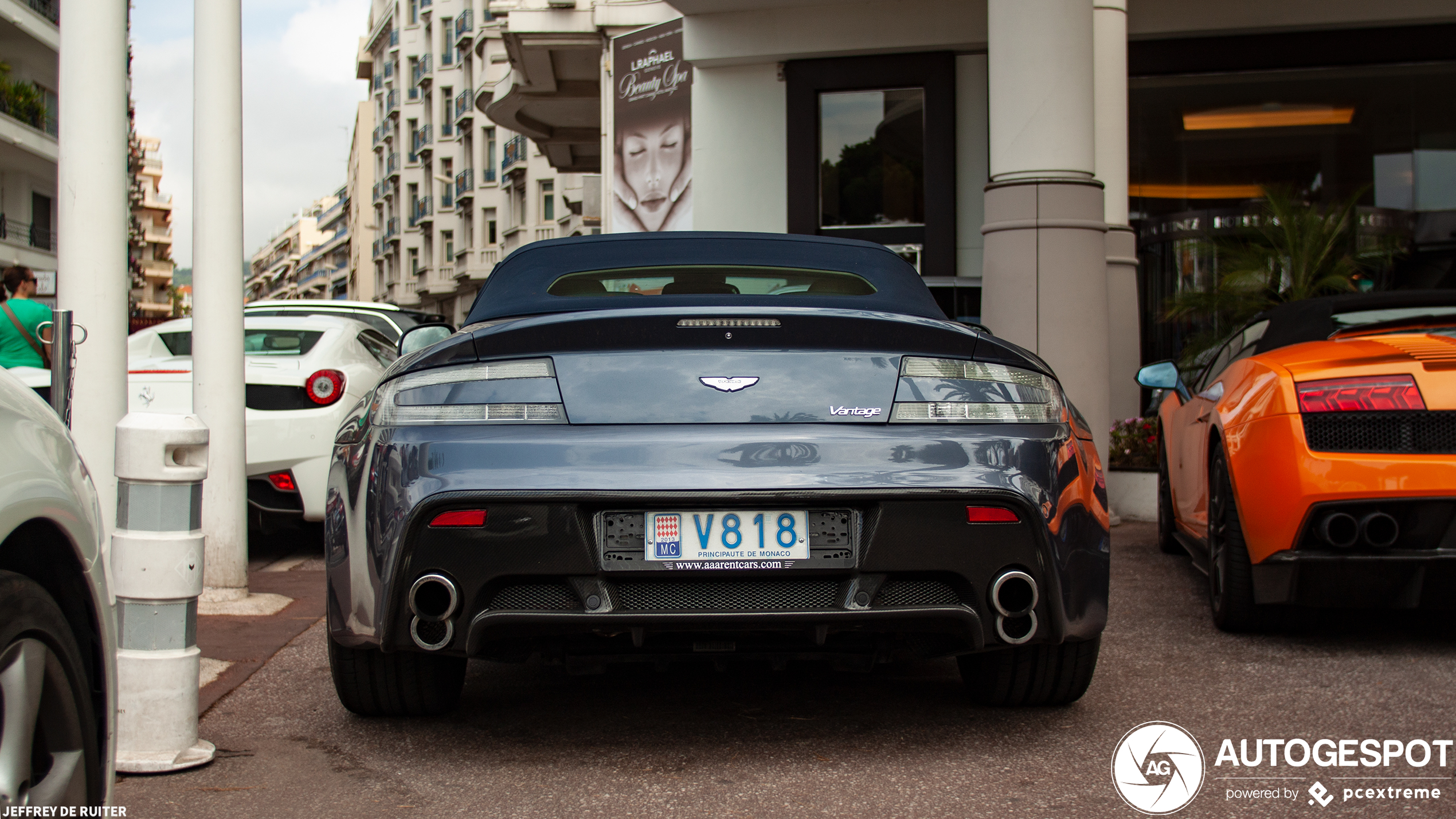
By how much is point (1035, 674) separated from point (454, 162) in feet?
207

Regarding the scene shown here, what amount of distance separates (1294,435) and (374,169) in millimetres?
88298

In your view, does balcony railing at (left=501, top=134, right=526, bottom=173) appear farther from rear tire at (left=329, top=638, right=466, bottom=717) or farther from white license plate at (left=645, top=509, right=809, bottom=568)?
white license plate at (left=645, top=509, right=809, bottom=568)

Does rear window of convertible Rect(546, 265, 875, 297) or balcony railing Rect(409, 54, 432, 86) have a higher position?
balcony railing Rect(409, 54, 432, 86)

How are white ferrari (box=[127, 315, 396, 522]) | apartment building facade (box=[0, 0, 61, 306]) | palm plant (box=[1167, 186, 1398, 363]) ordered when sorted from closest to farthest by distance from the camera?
white ferrari (box=[127, 315, 396, 522]), palm plant (box=[1167, 186, 1398, 363]), apartment building facade (box=[0, 0, 61, 306])

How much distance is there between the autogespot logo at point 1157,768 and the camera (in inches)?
110

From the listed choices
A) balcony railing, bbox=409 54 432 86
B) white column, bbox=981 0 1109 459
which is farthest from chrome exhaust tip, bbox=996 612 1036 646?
balcony railing, bbox=409 54 432 86

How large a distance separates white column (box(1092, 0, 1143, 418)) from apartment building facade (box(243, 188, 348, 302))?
371ft

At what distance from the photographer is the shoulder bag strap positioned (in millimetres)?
7660

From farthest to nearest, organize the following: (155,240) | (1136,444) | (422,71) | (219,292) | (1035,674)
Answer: (155,240)
(422,71)
(1136,444)
(219,292)
(1035,674)

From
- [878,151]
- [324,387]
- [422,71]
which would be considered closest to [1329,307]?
[324,387]

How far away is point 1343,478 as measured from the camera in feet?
12.8

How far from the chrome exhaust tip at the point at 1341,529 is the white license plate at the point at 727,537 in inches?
78.5

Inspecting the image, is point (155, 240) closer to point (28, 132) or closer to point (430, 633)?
point (28, 132)

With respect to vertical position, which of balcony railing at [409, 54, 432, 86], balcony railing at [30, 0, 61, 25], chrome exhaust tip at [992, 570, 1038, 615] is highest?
balcony railing at [409, 54, 432, 86]
